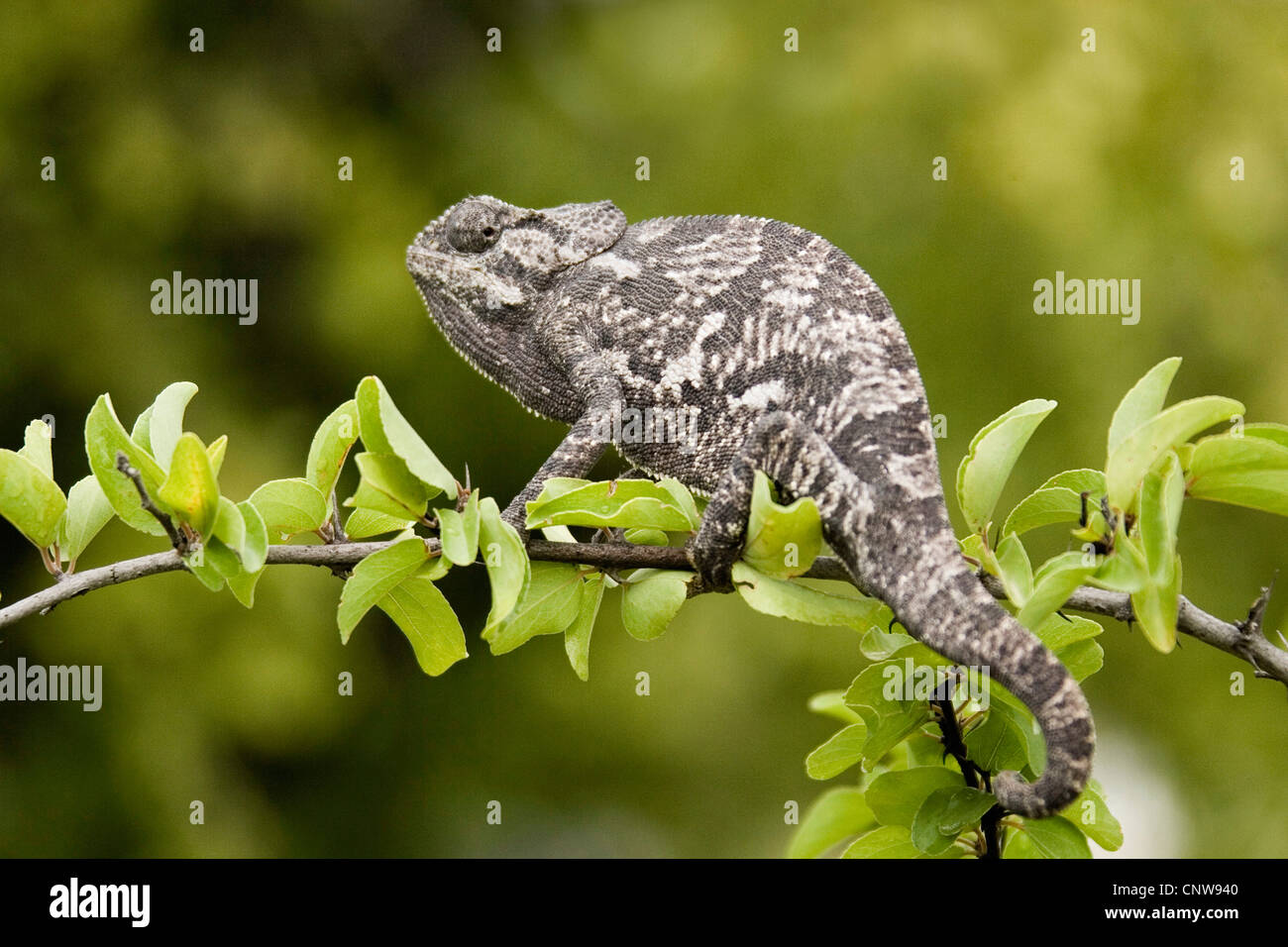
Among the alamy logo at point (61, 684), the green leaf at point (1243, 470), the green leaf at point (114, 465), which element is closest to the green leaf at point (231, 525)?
the green leaf at point (114, 465)

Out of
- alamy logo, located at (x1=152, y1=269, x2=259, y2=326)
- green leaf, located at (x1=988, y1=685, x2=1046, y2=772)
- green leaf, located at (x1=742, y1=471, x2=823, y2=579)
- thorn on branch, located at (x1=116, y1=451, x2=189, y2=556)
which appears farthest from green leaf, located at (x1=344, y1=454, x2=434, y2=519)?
→ alamy logo, located at (x1=152, y1=269, x2=259, y2=326)

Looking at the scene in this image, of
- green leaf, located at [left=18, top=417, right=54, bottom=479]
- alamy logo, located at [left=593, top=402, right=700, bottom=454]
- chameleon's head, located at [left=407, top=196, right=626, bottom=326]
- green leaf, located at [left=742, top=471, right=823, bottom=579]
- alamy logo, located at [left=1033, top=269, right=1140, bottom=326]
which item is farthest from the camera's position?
alamy logo, located at [left=1033, top=269, right=1140, bottom=326]

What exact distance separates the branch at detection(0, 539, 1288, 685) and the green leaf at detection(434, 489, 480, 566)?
3.7 inches

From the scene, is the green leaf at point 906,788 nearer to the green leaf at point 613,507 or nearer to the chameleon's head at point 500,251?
the green leaf at point 613,507

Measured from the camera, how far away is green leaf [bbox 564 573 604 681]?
2186 millimetres

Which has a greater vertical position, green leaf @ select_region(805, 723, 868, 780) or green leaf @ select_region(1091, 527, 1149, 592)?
green leaf @ select_region(1091, 527, 1149, 592)

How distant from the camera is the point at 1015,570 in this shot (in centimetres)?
196

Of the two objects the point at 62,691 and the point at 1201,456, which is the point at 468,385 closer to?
the point at 62,691

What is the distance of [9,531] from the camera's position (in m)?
5.09

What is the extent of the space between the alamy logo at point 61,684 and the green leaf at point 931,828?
3656 millimetres

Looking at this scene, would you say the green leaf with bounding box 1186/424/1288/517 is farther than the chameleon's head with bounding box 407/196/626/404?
No

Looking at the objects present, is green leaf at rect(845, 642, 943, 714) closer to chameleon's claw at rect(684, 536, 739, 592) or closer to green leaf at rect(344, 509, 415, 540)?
chameleon's claw at rect(684, 536, 739, 592)

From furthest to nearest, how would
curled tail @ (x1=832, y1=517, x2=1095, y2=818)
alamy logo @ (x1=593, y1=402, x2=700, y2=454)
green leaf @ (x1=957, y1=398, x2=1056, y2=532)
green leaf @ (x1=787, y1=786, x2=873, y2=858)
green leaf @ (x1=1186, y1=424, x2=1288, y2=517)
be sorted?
green leaf @ (x1=787, y1=786, x2=873, y2=858) < alamy logo @ (x1=593, y1=402, x2=700, y2=454) < green leaf @ (x1=957, y1=398, x2=1056, y2=532) < green leaf @ (x1=1186, y1=424, x2=1288, y2=517) < curled tail @ (x1=832, y1=517, x2=1095, y2=818)

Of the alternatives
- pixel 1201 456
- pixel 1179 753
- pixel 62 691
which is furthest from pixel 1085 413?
pixel 62 691
